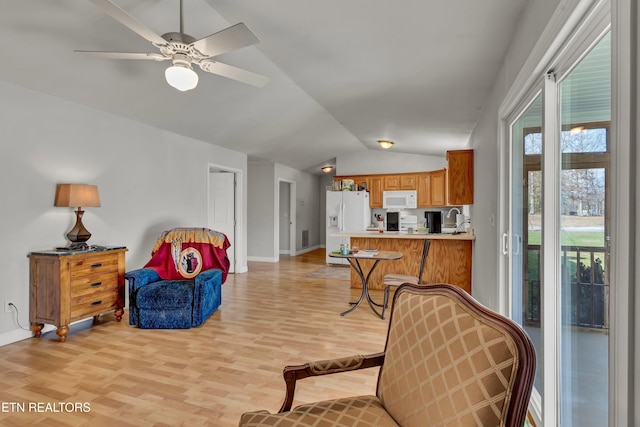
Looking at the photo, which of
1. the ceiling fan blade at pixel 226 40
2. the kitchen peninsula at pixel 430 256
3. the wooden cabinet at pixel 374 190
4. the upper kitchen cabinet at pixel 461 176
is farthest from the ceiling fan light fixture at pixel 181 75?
the wooden cabinet at pixel 374 190

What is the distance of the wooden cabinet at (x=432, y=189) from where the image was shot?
7430 millimetres

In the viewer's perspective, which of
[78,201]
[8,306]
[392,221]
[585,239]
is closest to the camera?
[585,239]

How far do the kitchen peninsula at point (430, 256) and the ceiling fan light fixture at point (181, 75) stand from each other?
3.58 meters

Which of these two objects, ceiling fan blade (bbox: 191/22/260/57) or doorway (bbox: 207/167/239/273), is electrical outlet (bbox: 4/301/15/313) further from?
doorway (bbox: 207/167/239/273)

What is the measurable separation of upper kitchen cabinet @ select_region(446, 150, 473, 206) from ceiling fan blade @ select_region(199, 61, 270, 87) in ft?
9.04

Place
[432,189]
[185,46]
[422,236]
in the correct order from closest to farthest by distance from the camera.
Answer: [185,46]
[422,236]
[432,189]

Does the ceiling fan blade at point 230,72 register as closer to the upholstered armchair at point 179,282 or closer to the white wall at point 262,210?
the upholstered armchair at point 179,282

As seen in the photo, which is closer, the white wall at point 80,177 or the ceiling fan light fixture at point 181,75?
the ceiling fan light fixture at point 181,75

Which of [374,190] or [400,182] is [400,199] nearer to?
[400,182]

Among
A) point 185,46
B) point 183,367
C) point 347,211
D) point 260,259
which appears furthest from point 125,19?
point 260,259

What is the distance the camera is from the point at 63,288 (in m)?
3.15

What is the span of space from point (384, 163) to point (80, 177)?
6.07 metres

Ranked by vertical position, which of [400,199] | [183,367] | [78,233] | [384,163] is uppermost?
[384,163]

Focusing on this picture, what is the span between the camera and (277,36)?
270 cm
